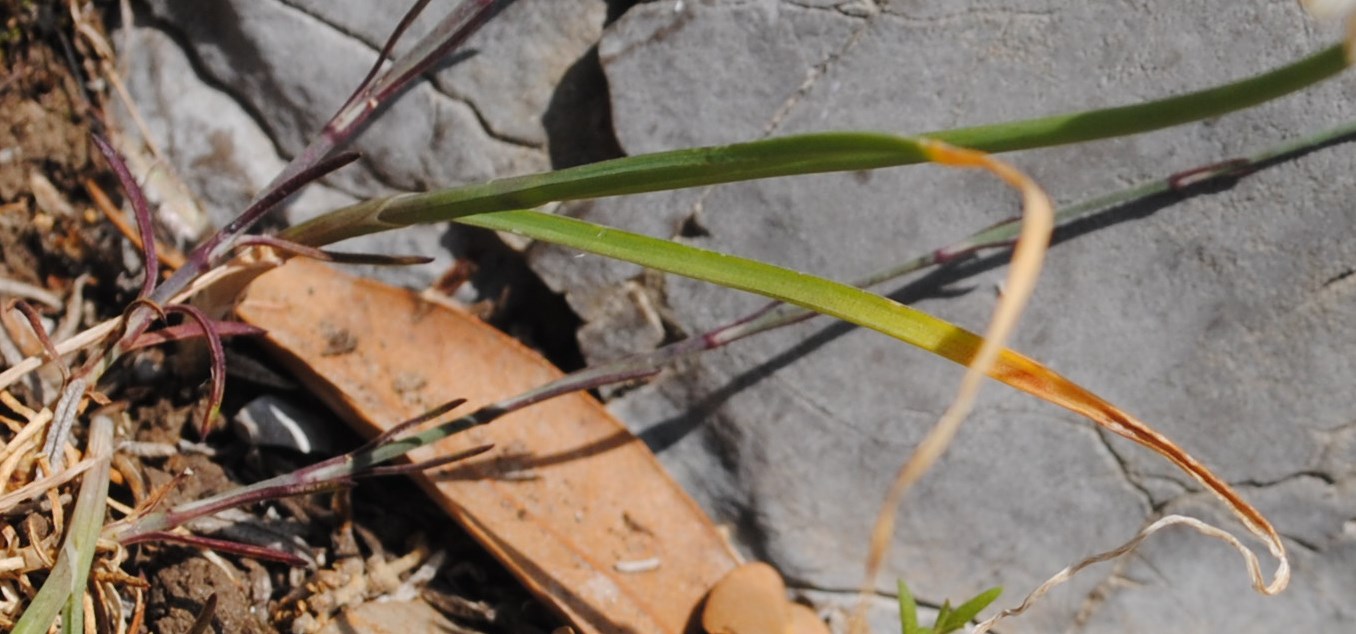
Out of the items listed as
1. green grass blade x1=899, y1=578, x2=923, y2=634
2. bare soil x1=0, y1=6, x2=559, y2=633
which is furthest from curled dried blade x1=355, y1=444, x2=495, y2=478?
green grass blade x1=899, y1=578, x2=923, y2=634

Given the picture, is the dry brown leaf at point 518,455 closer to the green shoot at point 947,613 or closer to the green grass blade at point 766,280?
the green shoot at point 947,613

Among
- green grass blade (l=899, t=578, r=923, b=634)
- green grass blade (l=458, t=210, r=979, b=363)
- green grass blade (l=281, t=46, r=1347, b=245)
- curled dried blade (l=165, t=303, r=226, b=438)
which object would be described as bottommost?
green grass blade (l=899, t=578, r=923, b=634)

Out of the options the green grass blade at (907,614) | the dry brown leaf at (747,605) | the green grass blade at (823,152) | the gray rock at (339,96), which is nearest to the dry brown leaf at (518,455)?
the dry brown leaf at (747,605)

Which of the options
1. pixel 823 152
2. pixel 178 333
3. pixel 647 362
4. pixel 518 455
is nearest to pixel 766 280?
pixel 823 152

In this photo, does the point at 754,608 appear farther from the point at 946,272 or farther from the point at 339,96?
the point at 339,96

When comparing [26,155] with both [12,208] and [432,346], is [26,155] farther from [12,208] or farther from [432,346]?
[432,346]

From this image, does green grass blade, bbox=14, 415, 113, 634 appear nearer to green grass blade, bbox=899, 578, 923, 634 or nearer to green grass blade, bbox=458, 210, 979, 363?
green grass blade, bbox=458, 210, 979, 363

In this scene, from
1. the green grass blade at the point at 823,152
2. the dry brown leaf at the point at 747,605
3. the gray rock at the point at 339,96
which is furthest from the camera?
the gray rock at the point at 339,96
